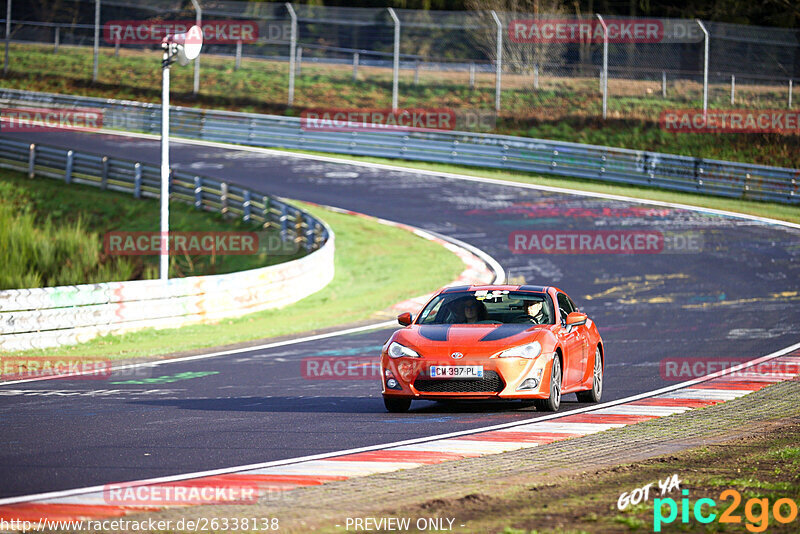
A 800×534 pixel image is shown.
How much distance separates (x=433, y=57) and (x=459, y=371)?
3478cm

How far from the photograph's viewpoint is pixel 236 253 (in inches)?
1095

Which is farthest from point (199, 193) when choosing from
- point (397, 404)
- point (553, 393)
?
point (553, 393)

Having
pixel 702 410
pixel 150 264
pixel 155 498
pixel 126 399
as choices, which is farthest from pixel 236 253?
pixel 155 498

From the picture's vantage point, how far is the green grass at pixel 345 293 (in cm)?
1686

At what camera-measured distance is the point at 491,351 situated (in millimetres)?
10602

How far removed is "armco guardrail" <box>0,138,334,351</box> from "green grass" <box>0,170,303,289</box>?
66cm

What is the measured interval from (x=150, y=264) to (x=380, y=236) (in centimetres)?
601

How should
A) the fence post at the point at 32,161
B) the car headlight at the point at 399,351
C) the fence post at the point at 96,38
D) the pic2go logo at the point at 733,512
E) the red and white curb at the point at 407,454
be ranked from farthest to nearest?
the fence post at the point at 96,38, the fence post at the point at 32,161, the car headlight at the point at 399,351, the red and white curb at the point at 407,454, the pic2go logo at the point at 733,512

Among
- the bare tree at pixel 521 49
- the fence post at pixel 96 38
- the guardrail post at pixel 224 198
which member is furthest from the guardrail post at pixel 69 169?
the bare tree at pixel 521 49

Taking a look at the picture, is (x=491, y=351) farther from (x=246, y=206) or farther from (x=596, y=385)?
(x=246, y=206)

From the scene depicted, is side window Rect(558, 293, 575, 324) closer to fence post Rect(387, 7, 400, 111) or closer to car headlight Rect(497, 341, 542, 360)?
car headlight Rect(497, 341, 542, 360)

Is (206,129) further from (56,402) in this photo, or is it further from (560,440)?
(560,440)

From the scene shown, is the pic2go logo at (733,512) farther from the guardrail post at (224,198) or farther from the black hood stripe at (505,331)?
the guardrail post at (224,198)

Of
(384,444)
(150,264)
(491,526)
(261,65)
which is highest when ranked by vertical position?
(261,65)
